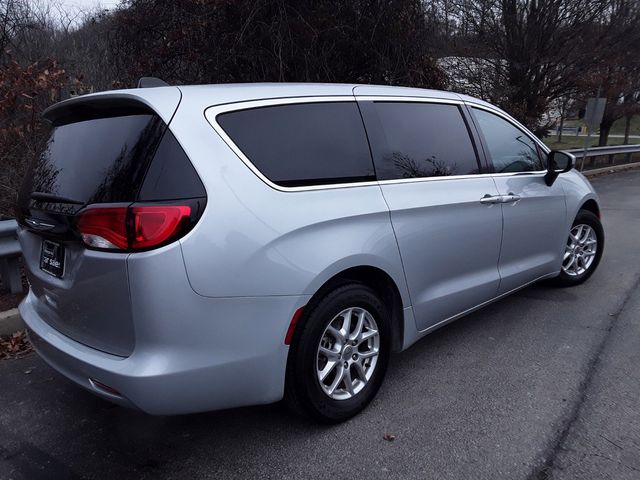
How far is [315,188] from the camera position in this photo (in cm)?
256

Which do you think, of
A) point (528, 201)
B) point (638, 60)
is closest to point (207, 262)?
point (528, 201)

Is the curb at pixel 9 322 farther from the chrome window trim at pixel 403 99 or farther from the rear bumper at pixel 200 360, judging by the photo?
the chrome window trim at pixel 403 99

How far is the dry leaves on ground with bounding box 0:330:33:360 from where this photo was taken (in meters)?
3.72

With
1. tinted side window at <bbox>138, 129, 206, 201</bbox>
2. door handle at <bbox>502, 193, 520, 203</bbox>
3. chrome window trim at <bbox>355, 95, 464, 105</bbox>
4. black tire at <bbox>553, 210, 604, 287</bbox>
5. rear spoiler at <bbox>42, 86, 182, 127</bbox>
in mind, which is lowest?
black tire at <bbox>553, 210, 604, 287</bbox>

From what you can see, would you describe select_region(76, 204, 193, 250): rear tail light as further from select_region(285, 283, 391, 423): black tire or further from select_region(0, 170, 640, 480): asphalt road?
select_region(0, 170, 640, 480): asphalt road

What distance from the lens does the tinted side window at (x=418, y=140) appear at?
118 inches

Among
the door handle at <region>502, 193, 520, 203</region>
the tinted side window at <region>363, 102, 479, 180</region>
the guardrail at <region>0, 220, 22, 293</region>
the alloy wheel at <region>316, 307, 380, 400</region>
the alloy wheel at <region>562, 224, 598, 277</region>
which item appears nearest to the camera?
the alloy wheel at <region>316, 307, 380, 400</region>

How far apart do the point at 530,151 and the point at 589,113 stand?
36.6ft

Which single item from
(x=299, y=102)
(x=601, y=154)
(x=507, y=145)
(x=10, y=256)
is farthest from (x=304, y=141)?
(x=601, y=154)

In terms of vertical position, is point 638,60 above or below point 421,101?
above

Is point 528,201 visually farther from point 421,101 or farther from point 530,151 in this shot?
point 421,101

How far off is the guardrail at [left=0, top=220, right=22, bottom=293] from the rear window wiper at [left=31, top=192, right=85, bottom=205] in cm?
174

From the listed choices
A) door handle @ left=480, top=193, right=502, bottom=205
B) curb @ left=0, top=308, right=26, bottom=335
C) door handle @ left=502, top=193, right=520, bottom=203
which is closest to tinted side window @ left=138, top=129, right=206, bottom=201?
door handle @ left=480, top=193, right=502, bottom=205

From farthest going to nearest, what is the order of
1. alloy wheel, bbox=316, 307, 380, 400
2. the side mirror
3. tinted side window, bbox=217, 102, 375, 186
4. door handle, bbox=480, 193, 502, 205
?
the side mirror < door handle, bbox=480, 193, 502, 205 < alloy wheel, bbox=316, 307, 380, 400 < tinted side window, bbox=217, 102, 375, 186
